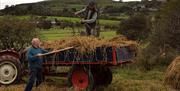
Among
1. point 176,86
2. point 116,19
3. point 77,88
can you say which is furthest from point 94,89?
point 116,19

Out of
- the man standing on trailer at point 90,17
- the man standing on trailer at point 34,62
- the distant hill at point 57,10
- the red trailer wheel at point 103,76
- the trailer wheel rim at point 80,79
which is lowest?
the distant hill at point 57,10

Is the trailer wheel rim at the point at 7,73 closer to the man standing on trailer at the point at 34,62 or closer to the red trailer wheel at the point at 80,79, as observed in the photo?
the man standing on trailer at the point at 34,62

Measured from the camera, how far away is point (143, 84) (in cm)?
1475

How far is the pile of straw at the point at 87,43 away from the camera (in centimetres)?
1239

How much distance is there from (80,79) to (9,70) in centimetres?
237

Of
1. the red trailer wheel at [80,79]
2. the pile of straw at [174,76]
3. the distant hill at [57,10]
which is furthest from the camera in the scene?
the distant hill at [57,10]


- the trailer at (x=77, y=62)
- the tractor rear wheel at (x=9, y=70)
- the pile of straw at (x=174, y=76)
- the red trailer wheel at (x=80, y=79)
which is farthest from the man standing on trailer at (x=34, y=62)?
the pile of straw at (x=174, y=76)

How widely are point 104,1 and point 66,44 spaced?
56.9 meters

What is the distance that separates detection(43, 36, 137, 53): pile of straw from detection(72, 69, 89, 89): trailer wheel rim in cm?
72

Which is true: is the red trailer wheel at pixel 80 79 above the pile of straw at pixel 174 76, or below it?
above

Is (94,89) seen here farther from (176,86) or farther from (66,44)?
(176,86)

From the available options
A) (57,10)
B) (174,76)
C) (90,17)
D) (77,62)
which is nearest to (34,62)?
(77,62)

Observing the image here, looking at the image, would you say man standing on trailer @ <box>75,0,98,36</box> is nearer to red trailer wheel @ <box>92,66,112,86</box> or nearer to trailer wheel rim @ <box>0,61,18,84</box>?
red trailer wheel @ <box>92,66,112,86</box>

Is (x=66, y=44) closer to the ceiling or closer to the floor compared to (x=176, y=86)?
closer to the ceiling
